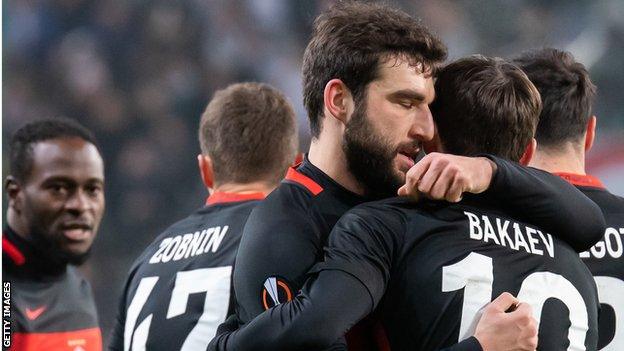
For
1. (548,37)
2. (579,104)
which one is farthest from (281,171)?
(548,37)

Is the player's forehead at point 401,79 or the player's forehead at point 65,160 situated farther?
the player's forehead at point 65,160

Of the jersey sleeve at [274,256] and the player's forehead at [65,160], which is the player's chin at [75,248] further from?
the jersey sleeve at [274,256]

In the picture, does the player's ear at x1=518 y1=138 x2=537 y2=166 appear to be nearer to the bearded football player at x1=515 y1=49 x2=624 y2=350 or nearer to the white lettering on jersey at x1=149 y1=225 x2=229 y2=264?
the bearded football player at x1=515 y1=49 x2=624 y2=350

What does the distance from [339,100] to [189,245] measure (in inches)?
35.9

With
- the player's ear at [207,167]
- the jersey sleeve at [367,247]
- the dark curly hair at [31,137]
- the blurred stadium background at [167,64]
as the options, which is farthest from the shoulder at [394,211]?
the blurred stadium background at [167,64]

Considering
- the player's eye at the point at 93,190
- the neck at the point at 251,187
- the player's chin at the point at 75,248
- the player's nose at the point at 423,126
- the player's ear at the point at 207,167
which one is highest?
the player's nose at the point at 423,126

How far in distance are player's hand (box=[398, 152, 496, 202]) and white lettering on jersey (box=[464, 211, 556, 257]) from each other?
0.05 meters

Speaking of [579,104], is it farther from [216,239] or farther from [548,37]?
[548,37]

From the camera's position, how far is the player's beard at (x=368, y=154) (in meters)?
1.66

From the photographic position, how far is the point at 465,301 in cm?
144

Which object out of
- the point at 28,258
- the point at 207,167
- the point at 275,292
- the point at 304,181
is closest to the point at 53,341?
the point at 28,258

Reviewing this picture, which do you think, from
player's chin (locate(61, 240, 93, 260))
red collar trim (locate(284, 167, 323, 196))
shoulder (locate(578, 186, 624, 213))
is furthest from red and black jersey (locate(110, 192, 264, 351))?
player's chin (locate(61, 240, 93, 260))

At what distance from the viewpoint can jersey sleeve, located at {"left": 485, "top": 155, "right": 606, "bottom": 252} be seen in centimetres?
153

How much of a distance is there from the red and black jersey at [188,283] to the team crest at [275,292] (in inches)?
31.8
